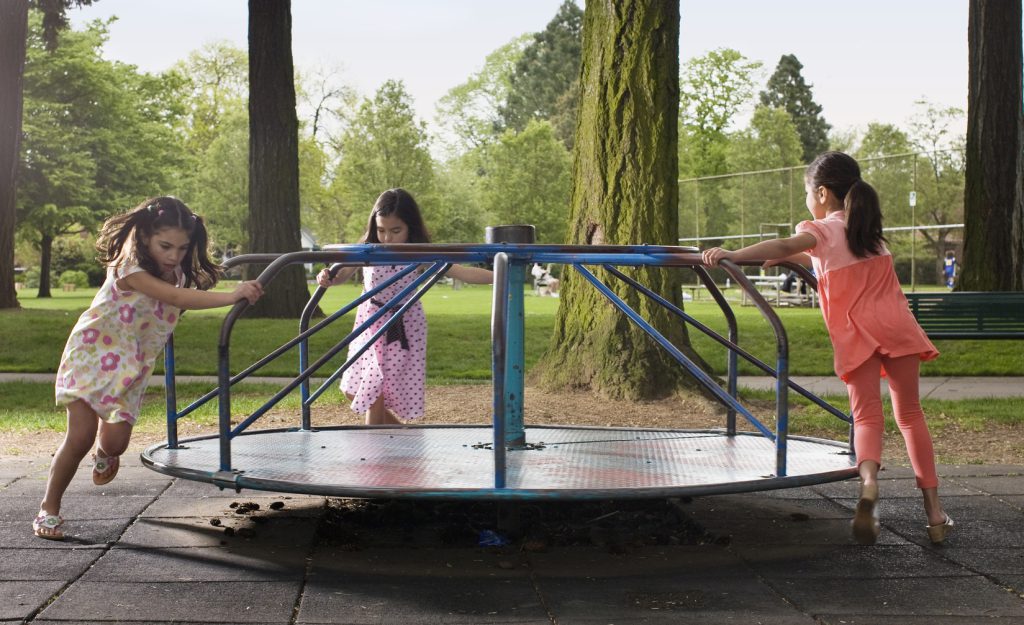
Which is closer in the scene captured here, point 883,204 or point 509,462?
point 509,462

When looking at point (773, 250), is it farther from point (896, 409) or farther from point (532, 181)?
point (532, 181)

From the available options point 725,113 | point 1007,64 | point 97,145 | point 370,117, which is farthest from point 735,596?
point 725,113

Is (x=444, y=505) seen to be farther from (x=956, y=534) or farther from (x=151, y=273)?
(x=956, y=534)

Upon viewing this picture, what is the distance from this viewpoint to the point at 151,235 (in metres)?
4.27

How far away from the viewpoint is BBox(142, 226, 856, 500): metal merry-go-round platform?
3.74 meters

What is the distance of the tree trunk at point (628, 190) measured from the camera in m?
7.89

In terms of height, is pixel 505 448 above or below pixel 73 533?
above

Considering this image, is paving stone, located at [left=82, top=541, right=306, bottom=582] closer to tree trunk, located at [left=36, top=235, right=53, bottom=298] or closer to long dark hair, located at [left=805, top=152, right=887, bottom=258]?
long dark hair, located at [left=805, top=152, right=887, bottom=258]

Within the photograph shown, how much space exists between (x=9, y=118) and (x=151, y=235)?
15.3m

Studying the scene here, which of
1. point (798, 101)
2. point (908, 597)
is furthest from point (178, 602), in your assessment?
point (798, 101)

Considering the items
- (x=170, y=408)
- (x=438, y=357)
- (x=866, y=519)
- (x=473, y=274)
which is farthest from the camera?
(x=438, y=357)

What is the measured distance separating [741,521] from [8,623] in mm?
2642

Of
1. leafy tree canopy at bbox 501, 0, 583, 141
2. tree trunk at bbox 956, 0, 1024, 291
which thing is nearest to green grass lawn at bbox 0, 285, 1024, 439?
tree trunk at bbox 956, 0, 1024, 291

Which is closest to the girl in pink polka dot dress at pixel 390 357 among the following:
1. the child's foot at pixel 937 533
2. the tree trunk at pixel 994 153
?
the child's foot at pixel 937 533
